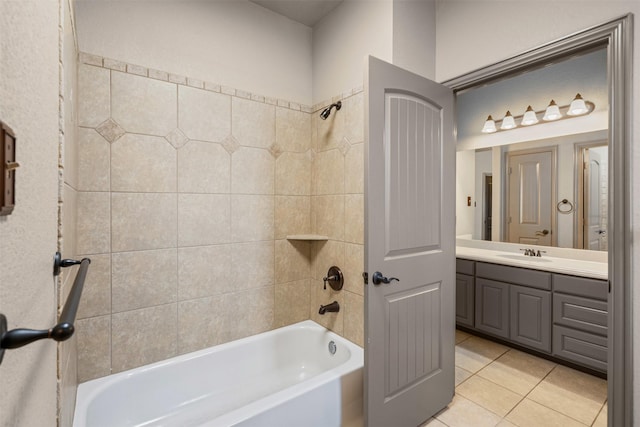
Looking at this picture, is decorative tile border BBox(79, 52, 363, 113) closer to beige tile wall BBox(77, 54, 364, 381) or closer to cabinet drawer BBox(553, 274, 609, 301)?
beige tile wall BBox(77, 54, 364, 381)

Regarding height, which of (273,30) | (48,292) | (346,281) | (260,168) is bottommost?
(346,281)

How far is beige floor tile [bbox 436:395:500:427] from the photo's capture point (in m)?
1.83

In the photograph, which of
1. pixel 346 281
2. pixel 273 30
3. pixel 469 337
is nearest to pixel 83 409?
pixel 346 281

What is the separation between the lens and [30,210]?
1.77 feet

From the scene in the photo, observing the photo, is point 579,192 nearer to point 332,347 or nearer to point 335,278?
point 335,278

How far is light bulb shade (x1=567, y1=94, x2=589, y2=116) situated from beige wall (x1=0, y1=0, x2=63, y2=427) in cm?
352

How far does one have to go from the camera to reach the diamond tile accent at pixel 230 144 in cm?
194

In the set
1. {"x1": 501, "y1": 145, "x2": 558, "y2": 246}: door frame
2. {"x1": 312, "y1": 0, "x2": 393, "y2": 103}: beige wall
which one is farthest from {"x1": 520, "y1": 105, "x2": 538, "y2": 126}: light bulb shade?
{"x1": 312, "y1": 0, "x2": 393, "y2": 103}: beige wall

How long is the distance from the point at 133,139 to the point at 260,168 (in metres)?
0.76

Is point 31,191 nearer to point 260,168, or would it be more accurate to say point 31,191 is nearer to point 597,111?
point 260,168

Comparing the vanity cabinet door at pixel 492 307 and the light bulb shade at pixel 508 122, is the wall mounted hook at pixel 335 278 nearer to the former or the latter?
the vanity cabinet door at pixel 492 307

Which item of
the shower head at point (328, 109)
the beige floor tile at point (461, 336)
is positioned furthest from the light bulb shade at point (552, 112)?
the beige floor tile at point (461, 336)

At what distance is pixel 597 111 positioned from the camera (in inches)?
102

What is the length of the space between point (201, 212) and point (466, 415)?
211 centimetres
